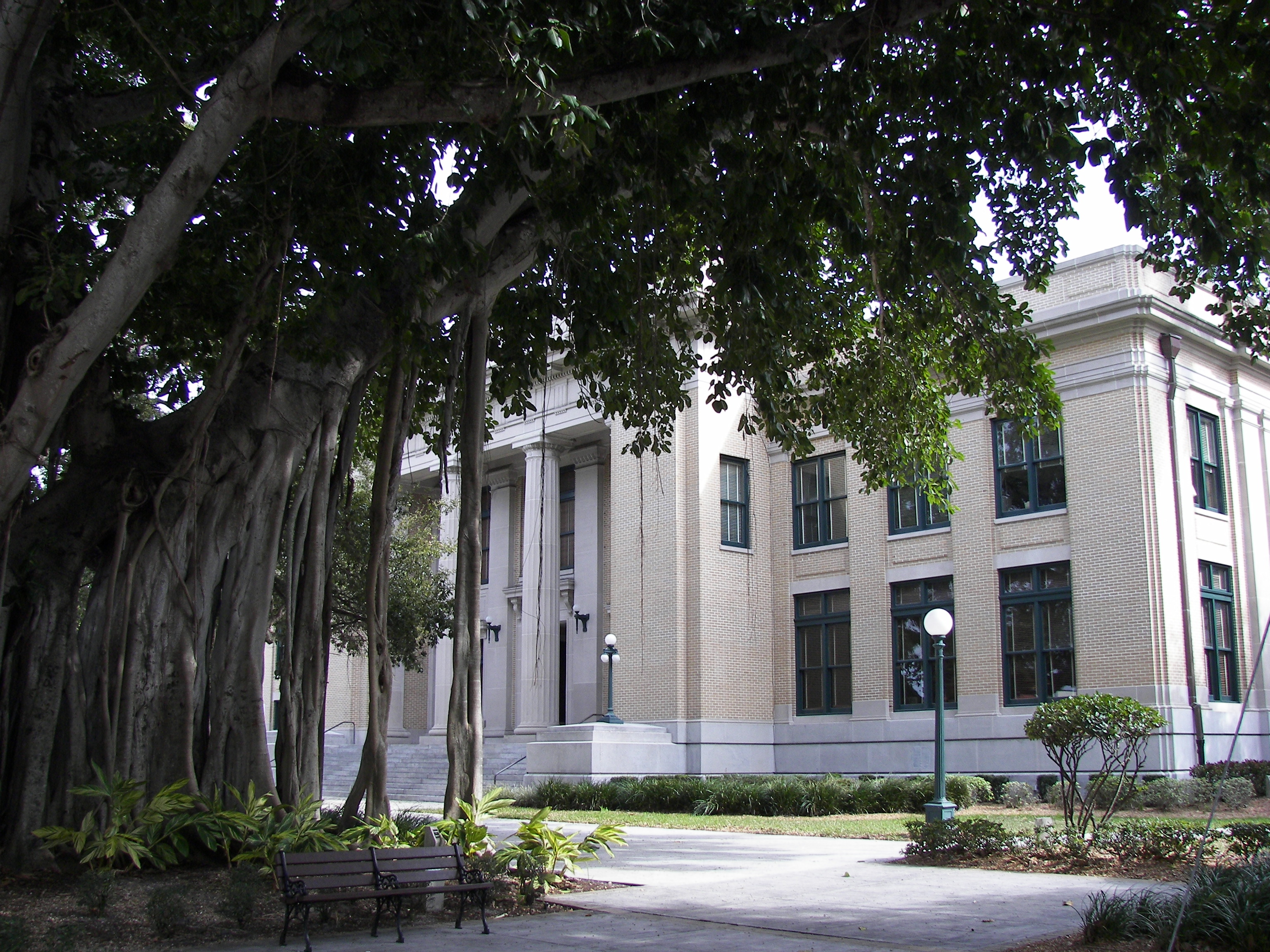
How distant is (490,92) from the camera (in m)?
8.88

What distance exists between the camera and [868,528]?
28734 mm

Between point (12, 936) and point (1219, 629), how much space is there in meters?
24.4

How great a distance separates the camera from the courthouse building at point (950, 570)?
78.6 ft

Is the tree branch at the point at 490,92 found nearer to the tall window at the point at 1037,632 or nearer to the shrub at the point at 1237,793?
the shrub at the point at 1237,793

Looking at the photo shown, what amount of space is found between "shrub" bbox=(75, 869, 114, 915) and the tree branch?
5921 mm

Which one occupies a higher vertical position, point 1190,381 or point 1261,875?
point 1190,381

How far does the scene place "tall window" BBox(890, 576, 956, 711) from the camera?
88.2 feet

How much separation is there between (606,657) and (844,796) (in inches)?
311

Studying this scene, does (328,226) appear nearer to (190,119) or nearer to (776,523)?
(190,119)

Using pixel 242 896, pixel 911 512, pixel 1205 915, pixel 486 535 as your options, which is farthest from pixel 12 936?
pixel 486 535

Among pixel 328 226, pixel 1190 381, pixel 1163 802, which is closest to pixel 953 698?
pixel 1163 802

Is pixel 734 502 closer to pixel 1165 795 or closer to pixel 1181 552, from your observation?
pixel 1181 552

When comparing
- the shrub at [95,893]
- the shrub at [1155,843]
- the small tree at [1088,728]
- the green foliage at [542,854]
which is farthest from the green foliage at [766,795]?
the shrub at [95,893]

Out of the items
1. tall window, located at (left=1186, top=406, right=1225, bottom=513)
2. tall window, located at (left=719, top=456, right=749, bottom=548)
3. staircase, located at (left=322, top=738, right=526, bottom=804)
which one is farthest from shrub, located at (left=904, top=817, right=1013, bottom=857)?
tall window, located at (left=719, top=456, right=749, bottom=548)
